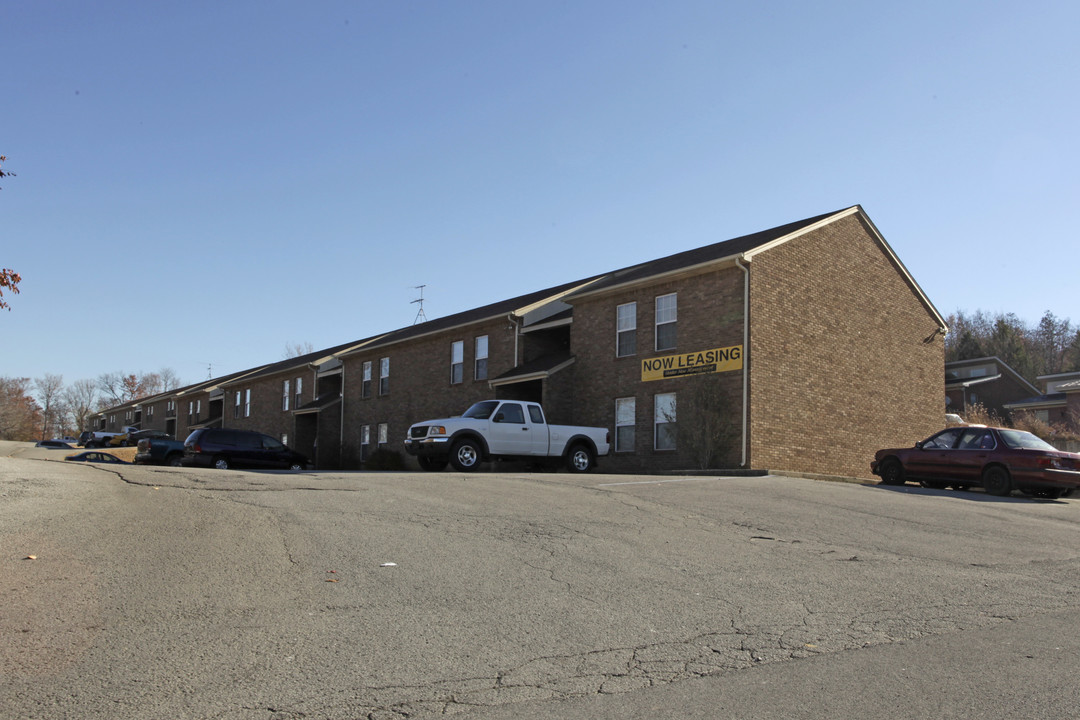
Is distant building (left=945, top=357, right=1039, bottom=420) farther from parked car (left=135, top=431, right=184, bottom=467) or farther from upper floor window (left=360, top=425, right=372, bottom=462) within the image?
parked car (left=135, top=431, right=184, bottom=467)

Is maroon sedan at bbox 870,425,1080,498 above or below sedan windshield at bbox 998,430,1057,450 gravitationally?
below

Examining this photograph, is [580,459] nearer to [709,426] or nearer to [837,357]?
[709,426]

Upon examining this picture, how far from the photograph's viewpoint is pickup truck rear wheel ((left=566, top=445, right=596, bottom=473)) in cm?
2186

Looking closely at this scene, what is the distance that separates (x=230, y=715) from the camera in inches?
184

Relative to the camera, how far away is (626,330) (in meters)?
26.2

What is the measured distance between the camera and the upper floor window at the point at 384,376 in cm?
3747

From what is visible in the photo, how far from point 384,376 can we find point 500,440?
17890 millimetres

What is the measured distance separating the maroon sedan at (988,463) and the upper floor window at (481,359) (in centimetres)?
1480

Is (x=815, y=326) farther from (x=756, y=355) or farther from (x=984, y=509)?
(x=984, y=509)

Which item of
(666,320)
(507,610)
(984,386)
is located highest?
(984,386)

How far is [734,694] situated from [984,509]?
38.1 feet

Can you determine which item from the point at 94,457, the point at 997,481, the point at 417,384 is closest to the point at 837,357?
the point at 997,481

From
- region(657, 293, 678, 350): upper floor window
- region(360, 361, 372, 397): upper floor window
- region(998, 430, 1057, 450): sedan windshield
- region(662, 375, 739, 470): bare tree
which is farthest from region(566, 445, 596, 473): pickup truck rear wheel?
region(360, 361, 372, 397): upper floor window

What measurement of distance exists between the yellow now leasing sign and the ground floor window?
62 centimetres
